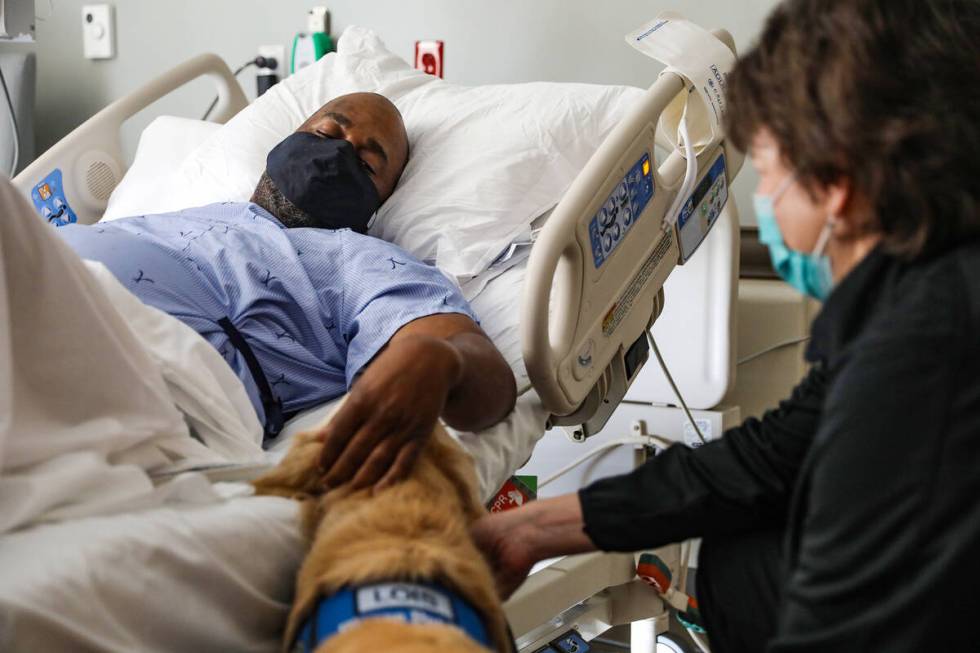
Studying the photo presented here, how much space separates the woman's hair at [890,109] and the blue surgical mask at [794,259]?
0.06 meters

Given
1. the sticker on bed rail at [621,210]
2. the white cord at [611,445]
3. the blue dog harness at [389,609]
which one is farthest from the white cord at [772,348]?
the blue dog harness at [389,609]

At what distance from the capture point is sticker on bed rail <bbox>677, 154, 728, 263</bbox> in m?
1.79

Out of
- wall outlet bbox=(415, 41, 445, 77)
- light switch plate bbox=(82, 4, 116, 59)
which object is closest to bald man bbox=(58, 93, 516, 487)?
wall outlet bbox=(415, 41, 445, 77)

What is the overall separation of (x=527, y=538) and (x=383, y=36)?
79.7 inches

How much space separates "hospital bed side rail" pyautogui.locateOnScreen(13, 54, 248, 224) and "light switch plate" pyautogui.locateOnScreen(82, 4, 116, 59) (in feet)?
2.66

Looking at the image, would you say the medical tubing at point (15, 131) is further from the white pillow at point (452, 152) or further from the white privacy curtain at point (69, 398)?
the white privacy curtain at point (69, 398)

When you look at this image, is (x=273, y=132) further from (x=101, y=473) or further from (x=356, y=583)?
(x=356, y=583)

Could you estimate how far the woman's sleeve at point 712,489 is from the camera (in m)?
1.08

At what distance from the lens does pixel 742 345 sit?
96.4 inches

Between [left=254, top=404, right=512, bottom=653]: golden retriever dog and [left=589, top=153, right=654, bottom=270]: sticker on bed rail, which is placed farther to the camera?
[left=589, top=153, right=654, bottom=270]: sticker on bed rail

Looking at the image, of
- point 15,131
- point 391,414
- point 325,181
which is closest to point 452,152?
point 325,181

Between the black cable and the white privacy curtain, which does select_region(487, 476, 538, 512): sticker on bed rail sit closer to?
the white privacy curtain

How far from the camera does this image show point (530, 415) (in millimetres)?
1530

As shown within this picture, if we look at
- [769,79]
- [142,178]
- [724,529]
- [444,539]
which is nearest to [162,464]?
[444,539]
